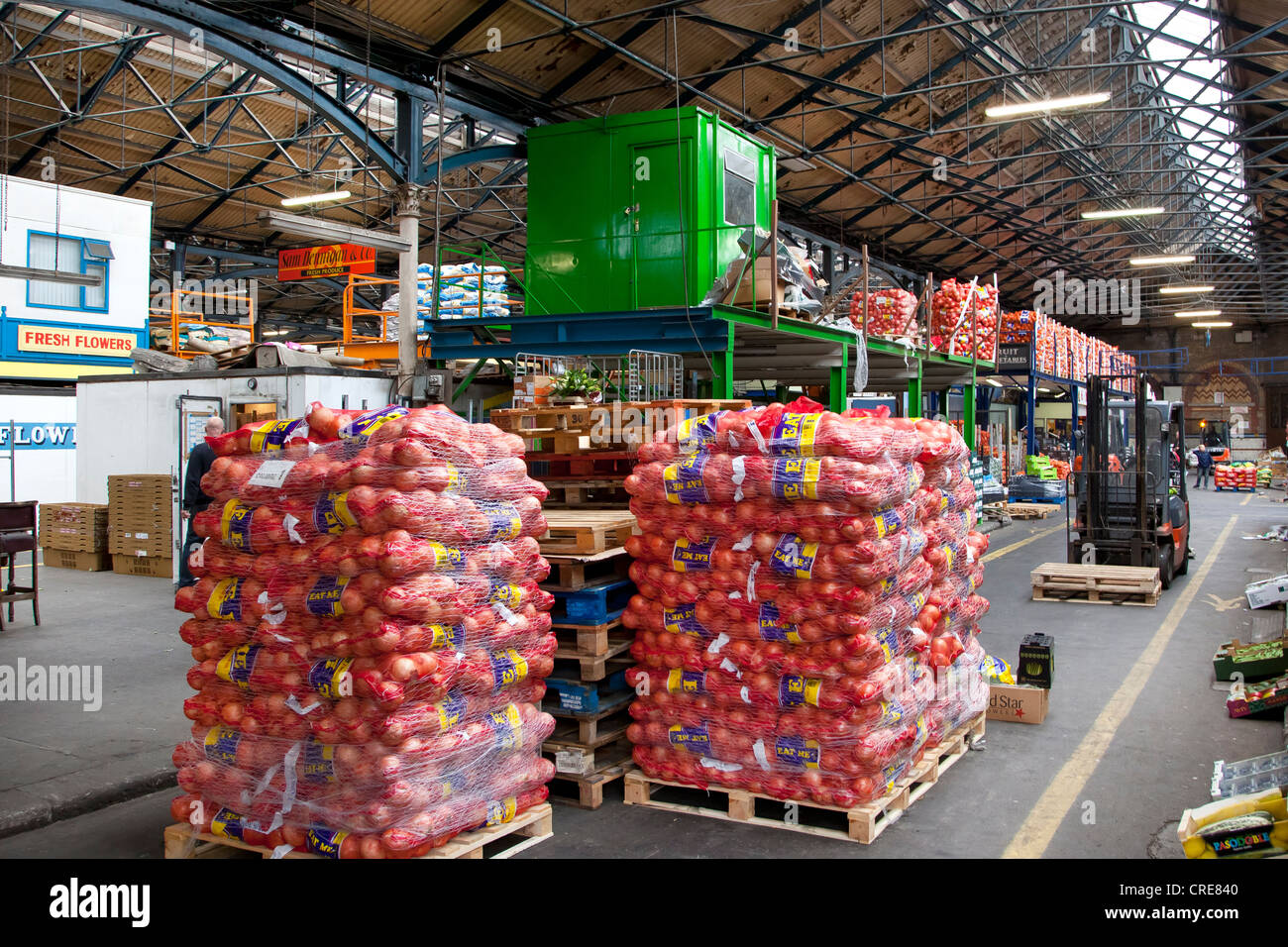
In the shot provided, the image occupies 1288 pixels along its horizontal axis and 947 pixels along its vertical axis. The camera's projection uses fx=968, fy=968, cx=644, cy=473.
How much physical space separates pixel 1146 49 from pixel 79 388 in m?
22.2

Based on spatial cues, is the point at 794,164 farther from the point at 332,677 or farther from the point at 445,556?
the point at 332,677

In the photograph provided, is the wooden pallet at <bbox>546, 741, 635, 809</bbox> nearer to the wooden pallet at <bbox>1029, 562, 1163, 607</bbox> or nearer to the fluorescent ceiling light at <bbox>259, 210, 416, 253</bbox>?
the fluorescent ceiling light at <bbox>259, 210, 416, 253</bbox>

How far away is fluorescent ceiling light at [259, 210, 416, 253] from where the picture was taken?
828 cm

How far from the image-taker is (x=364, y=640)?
4.52 m

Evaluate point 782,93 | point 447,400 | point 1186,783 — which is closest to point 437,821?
point 1186,783

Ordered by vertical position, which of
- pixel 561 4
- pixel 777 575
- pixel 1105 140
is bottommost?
pixel 777 575

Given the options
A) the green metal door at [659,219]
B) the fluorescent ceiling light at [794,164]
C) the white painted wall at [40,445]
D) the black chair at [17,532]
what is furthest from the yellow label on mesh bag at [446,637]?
the fluorescent ceiling light at [794,164]

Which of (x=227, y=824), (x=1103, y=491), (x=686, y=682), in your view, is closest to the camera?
(x=227, y=824)

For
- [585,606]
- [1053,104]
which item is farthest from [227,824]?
[1053,104]

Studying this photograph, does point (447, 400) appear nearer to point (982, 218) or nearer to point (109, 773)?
point (109, 773)

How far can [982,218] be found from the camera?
3475 centimetres

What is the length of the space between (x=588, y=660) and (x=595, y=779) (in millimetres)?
698

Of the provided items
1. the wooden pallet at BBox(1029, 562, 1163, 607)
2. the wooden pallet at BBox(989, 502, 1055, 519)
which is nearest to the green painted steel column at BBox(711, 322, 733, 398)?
the wooden pallet at BBox(1029, 562, 1163, 607)

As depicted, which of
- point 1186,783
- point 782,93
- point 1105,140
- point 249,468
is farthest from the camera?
point 1105,140
